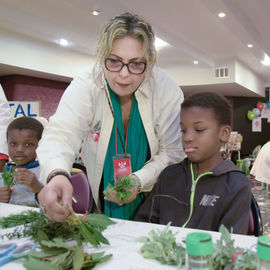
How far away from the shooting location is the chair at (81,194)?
2.02 meters

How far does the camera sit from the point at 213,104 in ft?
5.23

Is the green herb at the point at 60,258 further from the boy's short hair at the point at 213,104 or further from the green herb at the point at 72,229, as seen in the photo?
the boy's short hair at the point at 213,104

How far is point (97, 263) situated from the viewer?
33.4 inches

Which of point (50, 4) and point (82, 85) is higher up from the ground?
point (50, 4)

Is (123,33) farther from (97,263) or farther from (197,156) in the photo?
(97,263)

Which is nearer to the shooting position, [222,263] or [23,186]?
[222,263]

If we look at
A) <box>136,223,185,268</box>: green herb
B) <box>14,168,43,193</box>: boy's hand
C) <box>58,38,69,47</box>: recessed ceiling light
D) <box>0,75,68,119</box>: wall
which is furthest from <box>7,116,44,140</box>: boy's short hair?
<box>0,75,68,119</box>: wall

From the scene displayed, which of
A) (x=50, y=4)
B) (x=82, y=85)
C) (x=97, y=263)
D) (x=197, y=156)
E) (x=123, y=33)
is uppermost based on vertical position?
(x=50, y=4)

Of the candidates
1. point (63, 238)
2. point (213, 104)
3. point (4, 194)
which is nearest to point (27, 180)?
point (4, 194)

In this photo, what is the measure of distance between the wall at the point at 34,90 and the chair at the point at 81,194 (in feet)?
23.3

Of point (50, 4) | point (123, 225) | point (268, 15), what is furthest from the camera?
point (268, 15)

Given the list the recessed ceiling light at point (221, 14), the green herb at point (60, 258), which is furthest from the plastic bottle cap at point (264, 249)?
the recessed ceiling light at point (221, 14)

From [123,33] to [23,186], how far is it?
122 centimetres

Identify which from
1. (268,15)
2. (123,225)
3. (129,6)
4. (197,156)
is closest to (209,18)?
(268,15)
